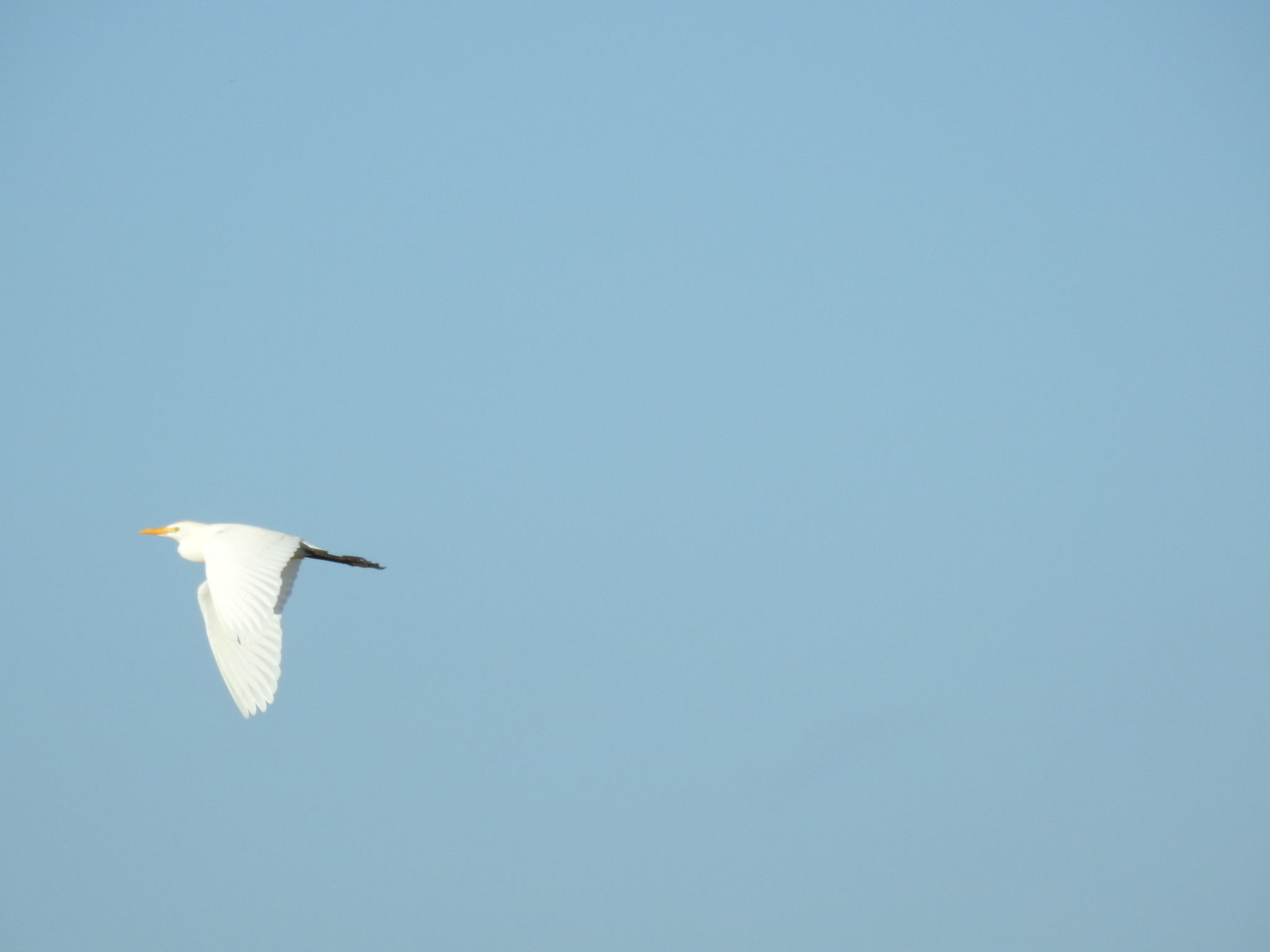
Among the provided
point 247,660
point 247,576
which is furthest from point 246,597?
point 247,660

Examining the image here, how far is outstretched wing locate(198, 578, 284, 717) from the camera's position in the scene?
1953 centimetres

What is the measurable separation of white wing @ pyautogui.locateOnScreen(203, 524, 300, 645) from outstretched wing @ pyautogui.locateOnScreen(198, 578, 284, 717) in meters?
0.11

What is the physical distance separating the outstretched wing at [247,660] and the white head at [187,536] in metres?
1.09

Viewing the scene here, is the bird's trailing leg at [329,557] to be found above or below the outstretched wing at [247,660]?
above

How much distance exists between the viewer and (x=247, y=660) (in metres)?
19.9

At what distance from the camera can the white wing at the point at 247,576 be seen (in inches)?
707

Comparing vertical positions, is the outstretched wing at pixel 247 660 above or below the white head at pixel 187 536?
below

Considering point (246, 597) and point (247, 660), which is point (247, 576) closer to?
point (246, 597)

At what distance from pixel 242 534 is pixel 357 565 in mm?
2698

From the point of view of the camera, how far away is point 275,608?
2070cm

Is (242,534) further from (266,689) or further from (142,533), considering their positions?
(142,533)

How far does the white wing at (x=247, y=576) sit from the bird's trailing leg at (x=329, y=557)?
67cm

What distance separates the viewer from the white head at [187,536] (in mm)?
21453

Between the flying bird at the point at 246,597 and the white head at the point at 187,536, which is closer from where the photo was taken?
the flying bird at the point at 246,597
